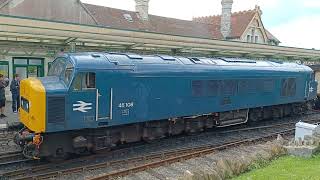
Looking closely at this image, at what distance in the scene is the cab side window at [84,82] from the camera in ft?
34.7

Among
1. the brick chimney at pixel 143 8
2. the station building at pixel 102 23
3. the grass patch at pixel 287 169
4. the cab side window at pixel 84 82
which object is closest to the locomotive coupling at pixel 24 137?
the cab side window at pixel 84 82

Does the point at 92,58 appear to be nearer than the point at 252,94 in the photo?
Yes

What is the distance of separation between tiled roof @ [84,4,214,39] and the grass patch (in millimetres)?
23842

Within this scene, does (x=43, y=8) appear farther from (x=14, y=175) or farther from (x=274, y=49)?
(x=14, y=175)

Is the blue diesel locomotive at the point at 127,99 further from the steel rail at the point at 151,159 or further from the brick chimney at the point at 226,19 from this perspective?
the brick chimney at the point at 226,19

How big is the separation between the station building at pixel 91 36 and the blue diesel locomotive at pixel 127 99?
404 cm

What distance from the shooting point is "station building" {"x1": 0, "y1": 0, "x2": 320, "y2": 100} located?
15.6 metres

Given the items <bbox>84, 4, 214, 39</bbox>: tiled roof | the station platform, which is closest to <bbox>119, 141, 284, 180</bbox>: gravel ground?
the station platform

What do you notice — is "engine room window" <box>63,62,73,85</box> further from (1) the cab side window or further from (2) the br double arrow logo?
(2) the br double arrow logo

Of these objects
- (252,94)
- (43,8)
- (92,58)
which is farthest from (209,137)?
(43,8)

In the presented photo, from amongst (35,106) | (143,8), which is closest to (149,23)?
(143,8)

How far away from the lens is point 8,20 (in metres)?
14.6

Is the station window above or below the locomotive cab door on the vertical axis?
above

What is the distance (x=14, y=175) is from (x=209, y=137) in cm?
826
